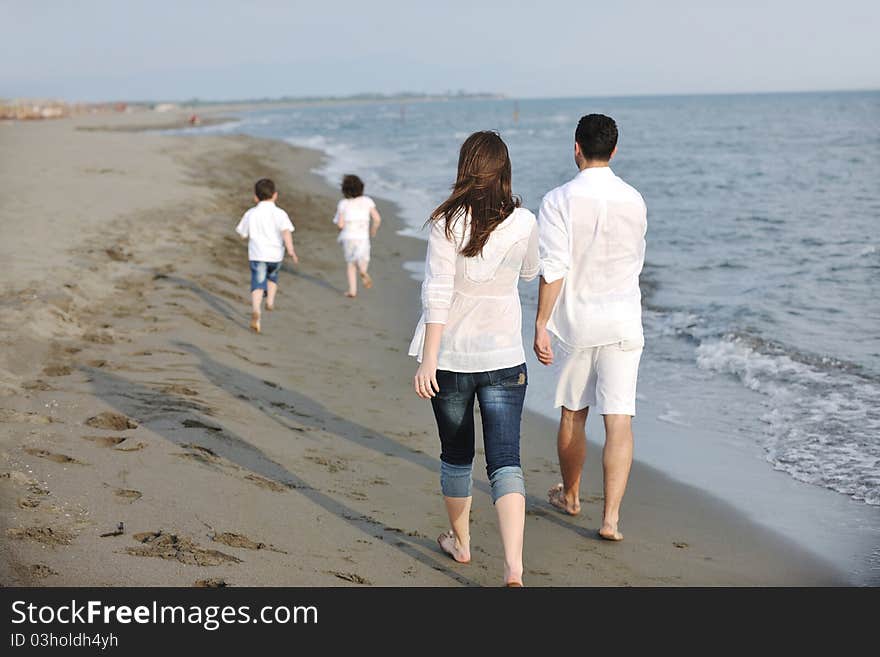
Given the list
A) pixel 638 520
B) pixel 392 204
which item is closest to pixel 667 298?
pixel 638 520

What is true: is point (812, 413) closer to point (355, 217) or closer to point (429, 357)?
point (429, 357)

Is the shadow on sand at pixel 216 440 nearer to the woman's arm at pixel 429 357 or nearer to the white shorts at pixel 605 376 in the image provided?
the woman's arm at pixel 429 357

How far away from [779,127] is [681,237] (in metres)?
44.0

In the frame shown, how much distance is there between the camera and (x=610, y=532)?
14.6 ft

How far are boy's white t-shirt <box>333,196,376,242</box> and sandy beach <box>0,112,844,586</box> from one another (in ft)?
2.67

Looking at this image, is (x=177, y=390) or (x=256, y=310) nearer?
(x=177, y=390)

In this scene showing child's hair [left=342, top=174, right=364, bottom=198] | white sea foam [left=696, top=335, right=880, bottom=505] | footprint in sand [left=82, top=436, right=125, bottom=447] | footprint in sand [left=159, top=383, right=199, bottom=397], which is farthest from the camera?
child's hair [left=342, top=174, right=364, bottom=198]

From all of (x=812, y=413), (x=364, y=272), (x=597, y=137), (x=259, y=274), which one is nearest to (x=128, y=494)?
(x=597, y=137)

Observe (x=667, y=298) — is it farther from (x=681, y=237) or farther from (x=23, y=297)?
(x=23, y=297)

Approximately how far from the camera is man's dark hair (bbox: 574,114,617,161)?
414cm

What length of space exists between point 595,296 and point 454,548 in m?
1.35

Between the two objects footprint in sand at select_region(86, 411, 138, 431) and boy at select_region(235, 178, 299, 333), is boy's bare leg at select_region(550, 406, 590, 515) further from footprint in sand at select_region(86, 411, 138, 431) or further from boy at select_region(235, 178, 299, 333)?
boy at select_region(235, 178, 299, 333)

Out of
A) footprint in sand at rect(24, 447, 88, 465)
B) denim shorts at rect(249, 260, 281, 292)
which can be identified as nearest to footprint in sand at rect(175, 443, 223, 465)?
footprint in sand at rect(24, 447, 88, 465)
